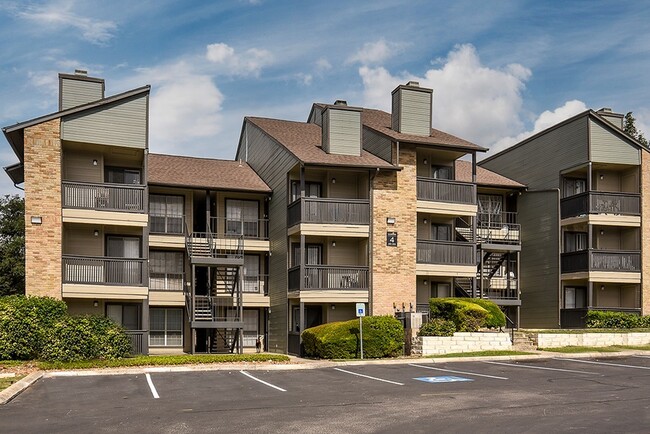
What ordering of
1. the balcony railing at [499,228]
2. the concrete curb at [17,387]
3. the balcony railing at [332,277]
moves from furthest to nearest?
the balcony railing at [499,228] → the balcony railing at [332,277] → the concrete curb at [17,387]

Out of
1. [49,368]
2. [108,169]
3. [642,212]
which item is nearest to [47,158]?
[108,169]

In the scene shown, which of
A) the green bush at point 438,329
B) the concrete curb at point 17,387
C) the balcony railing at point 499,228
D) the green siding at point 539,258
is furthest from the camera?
the green siding at point 539,258

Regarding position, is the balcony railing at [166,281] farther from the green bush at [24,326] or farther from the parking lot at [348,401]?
the parking lot at [348,401]

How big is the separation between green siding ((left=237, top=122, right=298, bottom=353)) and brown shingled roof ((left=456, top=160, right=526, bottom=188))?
967 centimetres

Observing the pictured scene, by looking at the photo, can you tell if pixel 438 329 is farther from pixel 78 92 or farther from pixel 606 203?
pixel 78 92

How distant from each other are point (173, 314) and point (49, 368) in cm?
1100

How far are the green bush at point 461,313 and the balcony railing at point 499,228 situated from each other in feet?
26.9

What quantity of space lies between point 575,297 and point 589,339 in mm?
9216

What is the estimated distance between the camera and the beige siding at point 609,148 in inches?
1462

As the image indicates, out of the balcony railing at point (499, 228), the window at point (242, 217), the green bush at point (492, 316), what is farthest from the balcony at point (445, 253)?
the window at point (242, 217)

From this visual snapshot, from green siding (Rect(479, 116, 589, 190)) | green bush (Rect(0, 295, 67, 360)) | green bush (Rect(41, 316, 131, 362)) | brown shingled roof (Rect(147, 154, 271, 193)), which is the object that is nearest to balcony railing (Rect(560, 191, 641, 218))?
green siding (Rect(479, 116, 589, 190))

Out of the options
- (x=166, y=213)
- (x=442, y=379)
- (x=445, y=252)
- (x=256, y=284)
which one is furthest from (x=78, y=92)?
(x=442, y=379)

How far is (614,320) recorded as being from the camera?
3481 centimetres

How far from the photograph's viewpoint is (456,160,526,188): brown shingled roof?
1533 inches
